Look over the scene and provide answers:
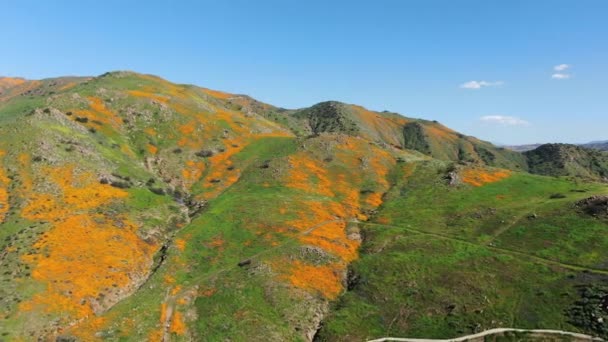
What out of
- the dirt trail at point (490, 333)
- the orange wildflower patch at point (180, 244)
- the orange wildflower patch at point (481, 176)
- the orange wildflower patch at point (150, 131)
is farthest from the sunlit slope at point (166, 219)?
the orange wildflower patch at point (481, 176)

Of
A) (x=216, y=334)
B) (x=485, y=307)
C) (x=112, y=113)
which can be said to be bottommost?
(x=216, y=334)

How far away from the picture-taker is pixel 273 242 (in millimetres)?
87312

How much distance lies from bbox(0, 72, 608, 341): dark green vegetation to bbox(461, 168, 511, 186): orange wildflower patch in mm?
862

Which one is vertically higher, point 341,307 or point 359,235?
point 359,235

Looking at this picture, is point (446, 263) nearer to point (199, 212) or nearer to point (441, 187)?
point (441, 187)

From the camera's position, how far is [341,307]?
7119 centimetres

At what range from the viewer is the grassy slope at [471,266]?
65188 mm

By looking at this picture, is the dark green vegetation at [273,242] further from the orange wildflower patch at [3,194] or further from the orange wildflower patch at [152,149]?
the orange wildflower patch at [152,149]

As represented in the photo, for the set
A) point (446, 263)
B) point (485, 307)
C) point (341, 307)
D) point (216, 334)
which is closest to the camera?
point (216, 334)

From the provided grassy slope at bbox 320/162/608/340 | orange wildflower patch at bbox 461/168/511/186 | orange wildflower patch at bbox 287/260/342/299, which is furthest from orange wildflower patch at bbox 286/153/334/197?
orange wildflower patch at bbox 461/168/511/186

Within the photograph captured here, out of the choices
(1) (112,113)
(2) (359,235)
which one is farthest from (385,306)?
(1) (112,113)

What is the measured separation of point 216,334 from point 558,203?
77.6 m

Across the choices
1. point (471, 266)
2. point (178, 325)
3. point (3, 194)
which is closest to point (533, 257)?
point (471, 266)

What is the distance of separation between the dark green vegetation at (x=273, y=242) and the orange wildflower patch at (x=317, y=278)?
28cm
